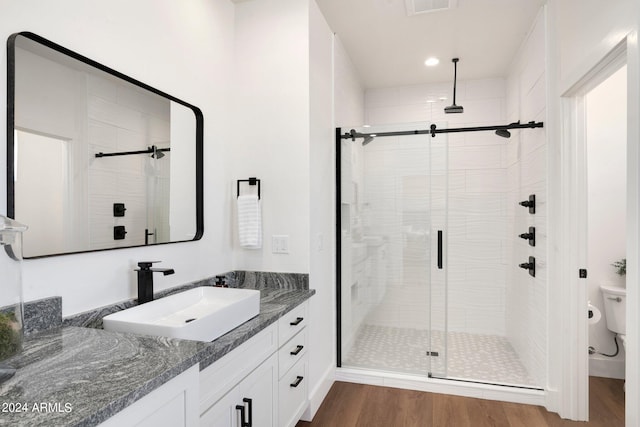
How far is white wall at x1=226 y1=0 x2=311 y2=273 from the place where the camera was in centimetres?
227

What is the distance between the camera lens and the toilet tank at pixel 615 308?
8.93ft

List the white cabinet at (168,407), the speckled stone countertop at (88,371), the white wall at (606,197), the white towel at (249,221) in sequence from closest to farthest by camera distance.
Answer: the speckled stone countertop at (88,371)
the white cabinet at (168,407)
the white towel at (249,221)
the white wall at (606,197)

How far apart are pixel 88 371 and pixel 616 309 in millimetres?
3306

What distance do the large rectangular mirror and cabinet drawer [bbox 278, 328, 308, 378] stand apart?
2.52 feet

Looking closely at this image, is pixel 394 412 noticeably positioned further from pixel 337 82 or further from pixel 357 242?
pixel 337 82

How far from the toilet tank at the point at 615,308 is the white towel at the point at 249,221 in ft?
8.58

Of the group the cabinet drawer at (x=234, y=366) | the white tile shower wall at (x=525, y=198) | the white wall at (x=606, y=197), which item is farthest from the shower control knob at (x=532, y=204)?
the cabinet drawer at (x=234, y=366)

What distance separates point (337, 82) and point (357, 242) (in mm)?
1282

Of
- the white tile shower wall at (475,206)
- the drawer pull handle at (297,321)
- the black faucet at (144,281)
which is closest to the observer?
the black faucet at (144,281)

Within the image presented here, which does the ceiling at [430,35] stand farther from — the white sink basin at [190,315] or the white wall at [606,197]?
the white sink basin at [190,315]

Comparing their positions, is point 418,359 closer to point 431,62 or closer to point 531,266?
point 531,266

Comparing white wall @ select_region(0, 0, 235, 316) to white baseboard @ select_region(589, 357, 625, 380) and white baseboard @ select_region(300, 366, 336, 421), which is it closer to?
white baseboard @ select_region(300, 366, 336, 421)

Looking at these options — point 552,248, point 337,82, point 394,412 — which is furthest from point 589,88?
point 394,412

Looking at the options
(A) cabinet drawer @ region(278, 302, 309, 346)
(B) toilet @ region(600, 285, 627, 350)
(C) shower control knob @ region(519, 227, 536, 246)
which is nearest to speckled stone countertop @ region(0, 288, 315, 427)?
(A) cabinet drawer @ region(278, 302, 309, 346)
